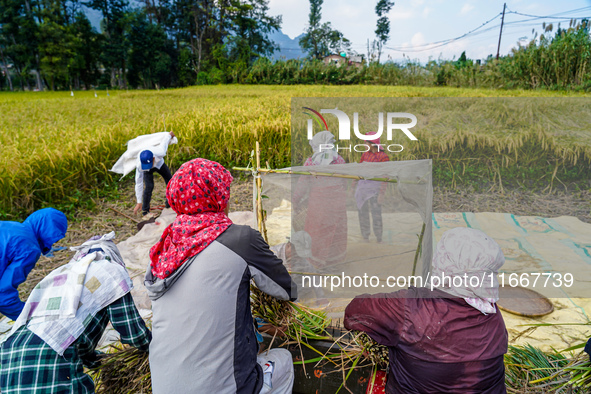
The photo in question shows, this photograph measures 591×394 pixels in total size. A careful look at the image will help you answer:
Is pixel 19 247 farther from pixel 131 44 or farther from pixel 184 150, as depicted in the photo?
pixel 131 44

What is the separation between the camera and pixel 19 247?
1905 mm

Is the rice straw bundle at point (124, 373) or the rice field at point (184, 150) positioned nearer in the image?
the rice straw bundle at point (124, 373)

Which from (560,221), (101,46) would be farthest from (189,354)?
(101,46)

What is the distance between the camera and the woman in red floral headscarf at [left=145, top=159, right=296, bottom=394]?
126cm

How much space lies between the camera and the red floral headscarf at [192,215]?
4.20 feet

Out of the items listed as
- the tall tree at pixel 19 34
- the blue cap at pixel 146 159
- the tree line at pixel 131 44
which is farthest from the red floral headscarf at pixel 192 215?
the tall tree at pixel 19 34

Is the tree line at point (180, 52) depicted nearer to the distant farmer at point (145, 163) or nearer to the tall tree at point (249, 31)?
the tall tree at point (249, 31)

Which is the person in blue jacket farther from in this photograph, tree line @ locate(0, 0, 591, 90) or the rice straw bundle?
tree line @ locate(0, 0, 591, 90)

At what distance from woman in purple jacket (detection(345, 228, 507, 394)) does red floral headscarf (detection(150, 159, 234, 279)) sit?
78cm

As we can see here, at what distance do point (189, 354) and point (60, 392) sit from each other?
21.2 inches

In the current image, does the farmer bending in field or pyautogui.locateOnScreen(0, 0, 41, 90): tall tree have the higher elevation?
pyautogui.locateOnScreen(0, 0, 41, 90): tall tree

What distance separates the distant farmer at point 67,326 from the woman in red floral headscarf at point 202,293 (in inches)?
7.9

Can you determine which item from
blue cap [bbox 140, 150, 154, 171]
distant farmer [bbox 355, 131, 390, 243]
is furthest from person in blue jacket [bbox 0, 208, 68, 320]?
blue cap [bbox 140, 150, 154, 171]

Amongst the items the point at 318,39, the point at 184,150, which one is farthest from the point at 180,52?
the point at 184,150
